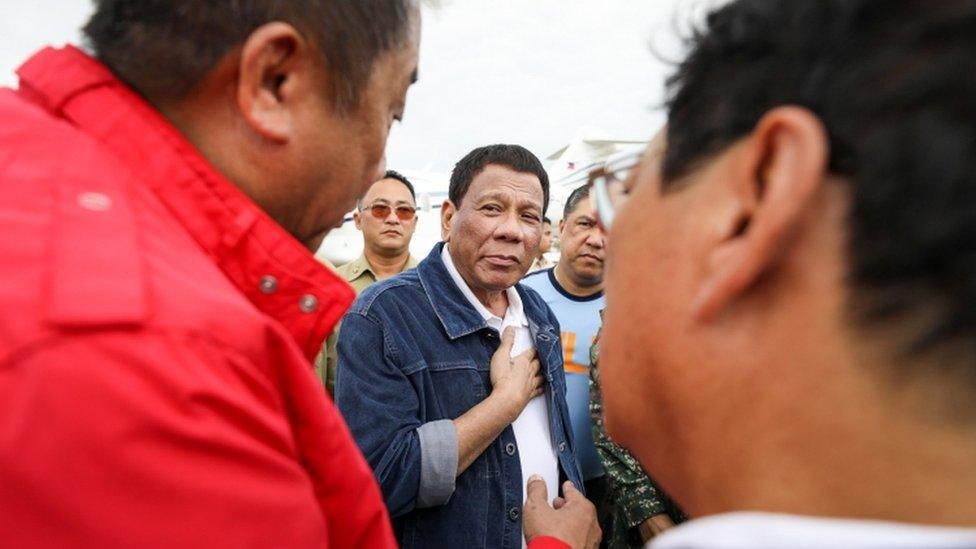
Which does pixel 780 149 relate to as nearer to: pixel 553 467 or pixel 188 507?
pixel 188 507

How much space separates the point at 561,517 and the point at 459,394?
52 cm

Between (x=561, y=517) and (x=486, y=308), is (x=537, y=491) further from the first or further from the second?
(x=486, y=308)

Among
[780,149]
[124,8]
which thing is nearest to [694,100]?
[780,149]

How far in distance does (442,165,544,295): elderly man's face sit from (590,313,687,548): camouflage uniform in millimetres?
533

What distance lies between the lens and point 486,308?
2500mm

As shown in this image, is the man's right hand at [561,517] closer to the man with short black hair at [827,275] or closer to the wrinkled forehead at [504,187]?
the wrinkled forehead at [504,187]

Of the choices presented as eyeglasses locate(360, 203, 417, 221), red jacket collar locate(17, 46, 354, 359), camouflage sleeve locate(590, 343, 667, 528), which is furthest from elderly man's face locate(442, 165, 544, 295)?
eyeglasses locate(360, 203, 417, 221)

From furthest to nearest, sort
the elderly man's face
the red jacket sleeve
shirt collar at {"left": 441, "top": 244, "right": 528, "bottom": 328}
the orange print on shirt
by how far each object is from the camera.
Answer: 1. the orange print on shirt
2. the elderly man's face
3. shirt collar at {"left": 441, "top": 244, "right": 528, "bottom": 328}
4. the red jacket sleeve

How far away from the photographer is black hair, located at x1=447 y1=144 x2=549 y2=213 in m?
2.80

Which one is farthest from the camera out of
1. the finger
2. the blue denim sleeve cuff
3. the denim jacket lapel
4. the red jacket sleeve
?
the denim jacket lapel

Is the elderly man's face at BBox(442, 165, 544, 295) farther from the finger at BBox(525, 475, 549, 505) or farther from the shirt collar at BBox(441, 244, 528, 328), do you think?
the finger at BBox(525, 475, 549, 505)

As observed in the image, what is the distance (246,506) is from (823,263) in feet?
2.13

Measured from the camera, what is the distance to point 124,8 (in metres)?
0.97

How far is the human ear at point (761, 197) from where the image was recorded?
556 mm
